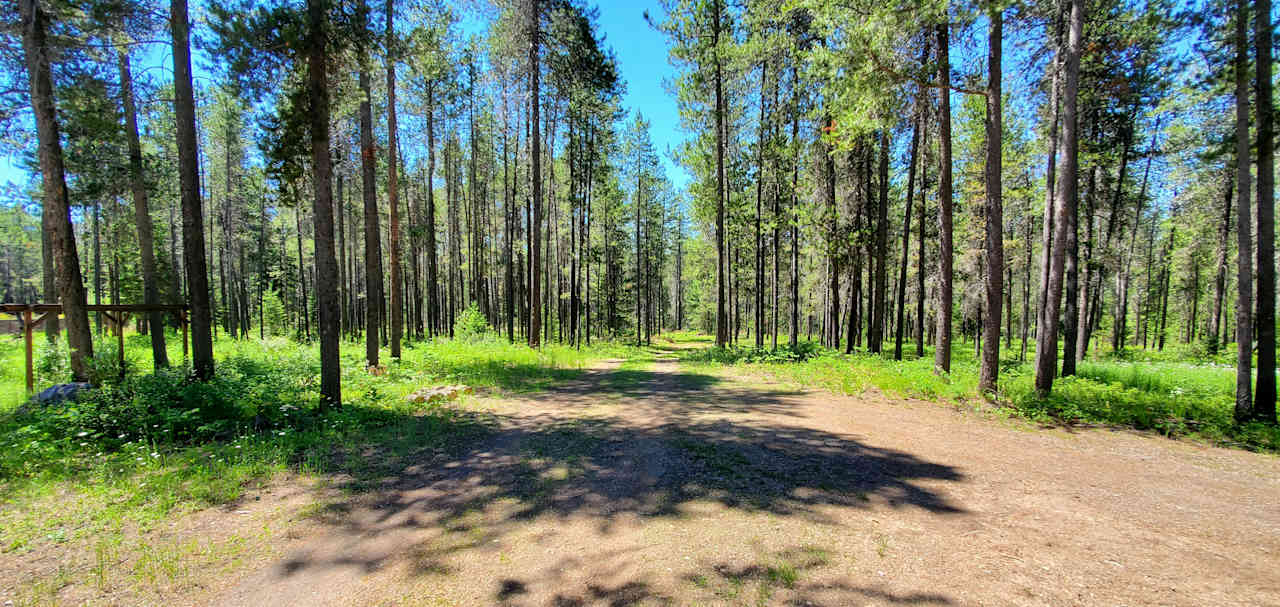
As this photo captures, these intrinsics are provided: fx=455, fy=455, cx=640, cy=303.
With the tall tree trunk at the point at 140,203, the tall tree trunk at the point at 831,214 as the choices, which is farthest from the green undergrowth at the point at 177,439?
the tall tree trunk at the point at 831,214

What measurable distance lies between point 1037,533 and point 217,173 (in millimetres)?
43489

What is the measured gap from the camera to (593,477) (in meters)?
5.20

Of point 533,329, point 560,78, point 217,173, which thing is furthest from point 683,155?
point 217,173

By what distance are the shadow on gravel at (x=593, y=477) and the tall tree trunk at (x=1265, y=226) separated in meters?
7.18

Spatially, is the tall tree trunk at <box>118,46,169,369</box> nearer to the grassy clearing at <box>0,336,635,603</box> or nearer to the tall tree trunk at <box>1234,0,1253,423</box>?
the grassy clearing at <box>0,336,635,603</box>

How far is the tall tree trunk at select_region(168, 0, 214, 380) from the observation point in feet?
29.0

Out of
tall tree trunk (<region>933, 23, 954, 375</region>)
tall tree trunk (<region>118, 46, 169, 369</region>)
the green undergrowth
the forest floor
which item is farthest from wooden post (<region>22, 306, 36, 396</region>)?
tall tree trunk (<region>933, 23, 954, 375</region>)

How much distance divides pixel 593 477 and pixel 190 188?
1023 cm

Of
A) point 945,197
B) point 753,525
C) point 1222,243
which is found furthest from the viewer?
point 1222,243

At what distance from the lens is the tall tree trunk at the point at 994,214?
911cm

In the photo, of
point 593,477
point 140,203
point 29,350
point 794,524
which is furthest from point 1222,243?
point 29,350

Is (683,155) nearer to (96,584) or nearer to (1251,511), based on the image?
(1251,511)

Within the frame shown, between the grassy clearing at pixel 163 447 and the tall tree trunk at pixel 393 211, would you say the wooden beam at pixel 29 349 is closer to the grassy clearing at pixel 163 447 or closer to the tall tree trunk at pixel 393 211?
the grassy clearing at pixel 163 447

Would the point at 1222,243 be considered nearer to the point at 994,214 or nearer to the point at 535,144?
the point at 994,214
